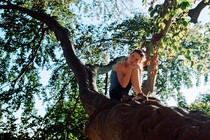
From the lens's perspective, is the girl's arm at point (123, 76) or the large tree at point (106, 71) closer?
the large tree at point (106, 71)

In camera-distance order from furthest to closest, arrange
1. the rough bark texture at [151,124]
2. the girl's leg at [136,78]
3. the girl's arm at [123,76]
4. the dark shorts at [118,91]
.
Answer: the dark shorts at [118,91], the girl's arm at [123,76], the girl's leg at [136,78], the rough bark texture at [151,124]

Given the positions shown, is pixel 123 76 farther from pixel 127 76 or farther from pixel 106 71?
pixel 106 71

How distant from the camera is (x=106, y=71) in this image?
8.27 meters

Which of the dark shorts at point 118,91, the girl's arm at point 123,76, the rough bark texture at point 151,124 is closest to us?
the rough bark texture at point 151,124

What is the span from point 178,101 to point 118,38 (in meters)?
4.88

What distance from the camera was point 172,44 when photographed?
5.72 metres

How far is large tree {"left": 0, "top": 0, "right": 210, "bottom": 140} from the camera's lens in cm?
235

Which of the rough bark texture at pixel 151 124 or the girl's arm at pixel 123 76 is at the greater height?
the girl's arm at pixel 123 76

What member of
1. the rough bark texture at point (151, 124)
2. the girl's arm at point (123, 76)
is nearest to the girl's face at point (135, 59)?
the girl's arm at point (123, 76)

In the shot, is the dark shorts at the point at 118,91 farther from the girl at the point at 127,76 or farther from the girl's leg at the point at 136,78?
the girl's leg at the point at 136,78

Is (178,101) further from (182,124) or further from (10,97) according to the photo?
(182,124)

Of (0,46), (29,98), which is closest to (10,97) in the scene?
(29,98)

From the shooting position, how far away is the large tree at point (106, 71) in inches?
92.5

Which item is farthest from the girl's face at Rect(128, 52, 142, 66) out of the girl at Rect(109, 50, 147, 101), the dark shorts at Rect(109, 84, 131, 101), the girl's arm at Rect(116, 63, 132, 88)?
the dark shorts at Rect(109, 84, 131, 101)
